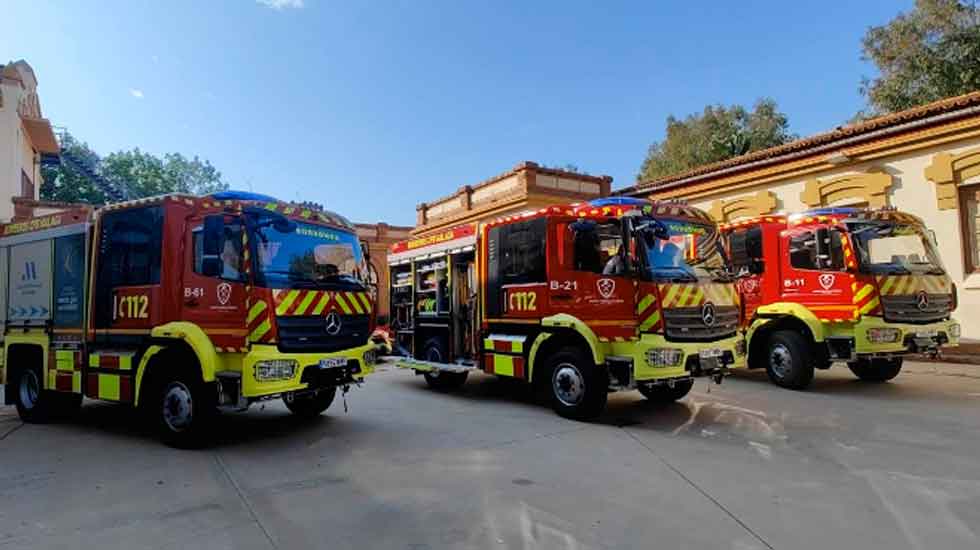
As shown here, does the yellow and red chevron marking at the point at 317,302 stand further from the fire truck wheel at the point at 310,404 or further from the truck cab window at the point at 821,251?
the truck cab window at the point at 821,251

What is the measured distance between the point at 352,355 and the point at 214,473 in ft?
6.39

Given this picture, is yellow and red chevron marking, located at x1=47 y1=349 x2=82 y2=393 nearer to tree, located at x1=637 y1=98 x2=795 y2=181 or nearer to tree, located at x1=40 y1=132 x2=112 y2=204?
tree, located at x1=637 y1=98 x2=795 y2=181

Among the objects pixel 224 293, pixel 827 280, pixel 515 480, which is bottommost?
pixel 515 480

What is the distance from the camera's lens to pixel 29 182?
25953 mm

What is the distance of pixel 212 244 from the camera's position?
20.1 ft

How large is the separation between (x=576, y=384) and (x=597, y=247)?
5.79 ft

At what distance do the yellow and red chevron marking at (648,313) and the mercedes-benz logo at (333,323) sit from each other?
3.54 metres

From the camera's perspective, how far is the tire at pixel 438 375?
10258 millimetres

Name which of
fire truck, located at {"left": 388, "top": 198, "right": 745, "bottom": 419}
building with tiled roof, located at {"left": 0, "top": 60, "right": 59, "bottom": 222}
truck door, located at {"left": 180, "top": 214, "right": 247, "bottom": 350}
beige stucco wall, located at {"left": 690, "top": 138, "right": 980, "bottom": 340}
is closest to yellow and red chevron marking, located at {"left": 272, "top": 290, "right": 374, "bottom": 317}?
truck door, located at {"left": 180, "top": 214, "right": 247, "bottom": 350}

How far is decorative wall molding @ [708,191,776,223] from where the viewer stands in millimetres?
16859

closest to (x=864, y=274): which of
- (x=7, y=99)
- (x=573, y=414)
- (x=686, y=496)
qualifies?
(x=573, y=414)

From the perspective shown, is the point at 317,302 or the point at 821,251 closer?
the point at 317,302

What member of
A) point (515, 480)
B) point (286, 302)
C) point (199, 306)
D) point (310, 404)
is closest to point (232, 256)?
point (199, 306)

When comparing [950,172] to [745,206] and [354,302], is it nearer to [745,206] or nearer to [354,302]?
[745,206]
